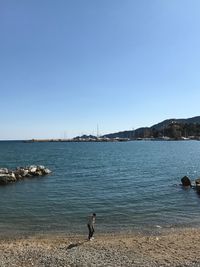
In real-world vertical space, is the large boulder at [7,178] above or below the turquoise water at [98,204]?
above

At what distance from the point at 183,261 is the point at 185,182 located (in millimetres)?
31119

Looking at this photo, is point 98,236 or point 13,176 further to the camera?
point 13,176

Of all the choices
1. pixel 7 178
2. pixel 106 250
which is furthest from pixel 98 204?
pixel 7 178

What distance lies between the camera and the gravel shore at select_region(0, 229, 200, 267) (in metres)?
19.3

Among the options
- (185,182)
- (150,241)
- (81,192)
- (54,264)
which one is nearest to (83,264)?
(54,264)

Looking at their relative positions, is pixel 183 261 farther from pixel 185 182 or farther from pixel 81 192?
pixel 185 182

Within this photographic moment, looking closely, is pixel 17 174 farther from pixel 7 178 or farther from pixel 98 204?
pixel 98 204

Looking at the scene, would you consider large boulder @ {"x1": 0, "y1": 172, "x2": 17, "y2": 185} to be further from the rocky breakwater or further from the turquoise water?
the turquoise water

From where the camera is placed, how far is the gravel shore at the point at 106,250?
19.3m

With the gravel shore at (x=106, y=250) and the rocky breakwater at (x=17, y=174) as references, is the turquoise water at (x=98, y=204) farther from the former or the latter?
the gravel shore at (x=106, y=250)

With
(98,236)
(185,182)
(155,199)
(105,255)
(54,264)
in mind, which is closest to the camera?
(54,264)

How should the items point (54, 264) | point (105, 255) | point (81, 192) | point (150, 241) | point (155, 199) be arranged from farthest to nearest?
1. point (81, 192)
2. point (155, 199)
3. point (150, 241)
4. point (105, 255)
5. point (54, 264)

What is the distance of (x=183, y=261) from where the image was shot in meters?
19.3

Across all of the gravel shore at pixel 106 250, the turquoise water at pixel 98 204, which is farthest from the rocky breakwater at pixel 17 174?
the gravel shore at pixel 106 250
